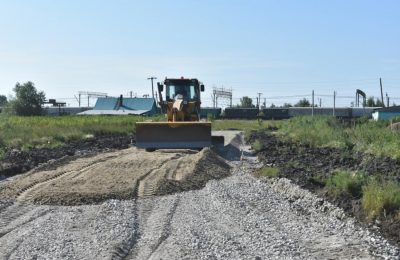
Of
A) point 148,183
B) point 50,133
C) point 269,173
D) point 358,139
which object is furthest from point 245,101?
point 148,183

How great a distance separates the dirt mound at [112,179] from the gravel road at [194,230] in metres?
0.66

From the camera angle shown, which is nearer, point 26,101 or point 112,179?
point 112,179

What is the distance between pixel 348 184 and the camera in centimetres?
1187

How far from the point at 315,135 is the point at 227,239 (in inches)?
932

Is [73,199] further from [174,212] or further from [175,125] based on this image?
[175,125]

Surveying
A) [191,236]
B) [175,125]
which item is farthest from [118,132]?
[191,236]

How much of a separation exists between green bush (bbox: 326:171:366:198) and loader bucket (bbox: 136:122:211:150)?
11011 mm

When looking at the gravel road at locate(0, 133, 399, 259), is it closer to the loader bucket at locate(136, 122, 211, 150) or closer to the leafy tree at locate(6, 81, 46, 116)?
the loader bucket at locate(136, 122, 211, 150)

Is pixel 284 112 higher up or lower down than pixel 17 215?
higher up

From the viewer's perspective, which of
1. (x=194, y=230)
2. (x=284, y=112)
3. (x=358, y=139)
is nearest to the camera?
(x=194, y=230)

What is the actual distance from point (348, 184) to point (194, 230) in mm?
3940

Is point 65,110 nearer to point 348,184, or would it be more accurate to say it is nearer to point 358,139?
point 358,139

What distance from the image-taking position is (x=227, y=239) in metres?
8.75

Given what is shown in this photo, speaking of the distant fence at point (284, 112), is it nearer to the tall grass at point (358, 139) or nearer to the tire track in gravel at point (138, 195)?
the tall grass at point (358, 139)
